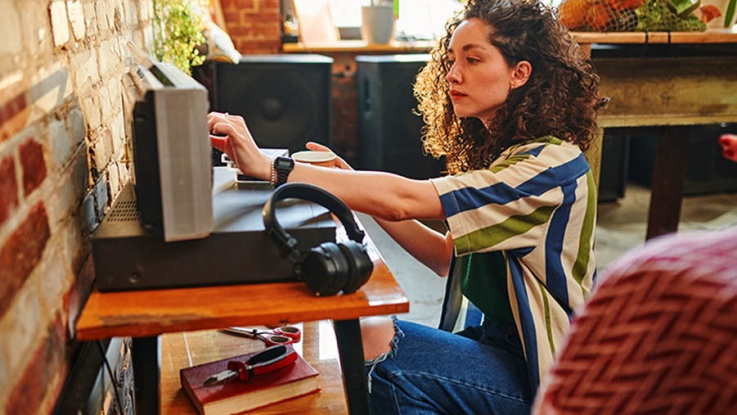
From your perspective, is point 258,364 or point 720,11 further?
point 720,11

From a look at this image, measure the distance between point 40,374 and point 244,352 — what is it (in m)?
0.63

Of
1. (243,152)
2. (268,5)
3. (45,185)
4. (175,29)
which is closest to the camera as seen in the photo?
(45,185)

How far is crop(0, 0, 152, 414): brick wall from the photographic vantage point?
0.85 metres

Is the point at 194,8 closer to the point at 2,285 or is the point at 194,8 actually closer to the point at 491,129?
the point at 491,129

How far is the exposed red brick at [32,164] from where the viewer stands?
2.99 feet

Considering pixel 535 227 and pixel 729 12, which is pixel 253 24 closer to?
pixel 729 12

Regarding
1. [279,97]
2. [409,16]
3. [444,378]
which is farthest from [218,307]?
[409,16]

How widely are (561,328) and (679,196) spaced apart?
6.72 ft

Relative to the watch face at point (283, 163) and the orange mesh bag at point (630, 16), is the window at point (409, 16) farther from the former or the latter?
the watch face at point (283, 163)

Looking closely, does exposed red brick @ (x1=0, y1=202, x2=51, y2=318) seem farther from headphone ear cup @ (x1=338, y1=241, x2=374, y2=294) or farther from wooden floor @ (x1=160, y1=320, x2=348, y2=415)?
wooden floor @ (x1=160, y1=320, x2=348, y2=415)

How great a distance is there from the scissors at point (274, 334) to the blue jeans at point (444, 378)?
0.70ft

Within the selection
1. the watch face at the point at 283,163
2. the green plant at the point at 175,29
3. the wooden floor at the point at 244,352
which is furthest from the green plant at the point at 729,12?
the watch face at the point at 283,163

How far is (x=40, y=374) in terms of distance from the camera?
0.94 m

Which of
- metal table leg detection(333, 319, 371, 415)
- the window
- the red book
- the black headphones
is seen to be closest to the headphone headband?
the black headphones
